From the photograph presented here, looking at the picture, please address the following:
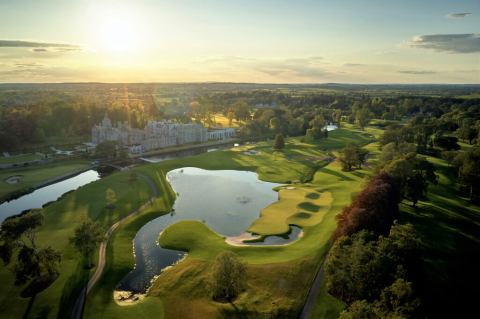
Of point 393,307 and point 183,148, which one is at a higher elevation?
point 393,307

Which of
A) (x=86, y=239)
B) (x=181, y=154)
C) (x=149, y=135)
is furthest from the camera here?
(x=149, y=135)

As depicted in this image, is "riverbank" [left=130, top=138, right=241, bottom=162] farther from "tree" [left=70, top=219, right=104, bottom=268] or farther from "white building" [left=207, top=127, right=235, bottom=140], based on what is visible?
"tree" [left=70, top=219, right=104, bottom=268]

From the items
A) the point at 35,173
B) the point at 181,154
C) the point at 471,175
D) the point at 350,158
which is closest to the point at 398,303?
the point at 471,175

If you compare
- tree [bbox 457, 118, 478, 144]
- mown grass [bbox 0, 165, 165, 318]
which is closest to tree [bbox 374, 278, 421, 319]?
mown grass [bbox 0, 165, 165, 318]

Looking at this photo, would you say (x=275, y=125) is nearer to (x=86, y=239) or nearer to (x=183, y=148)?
(x=183, y=148)

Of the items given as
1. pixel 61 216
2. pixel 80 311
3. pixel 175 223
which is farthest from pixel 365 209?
pixel 61 216

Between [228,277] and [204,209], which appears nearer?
[228,277]

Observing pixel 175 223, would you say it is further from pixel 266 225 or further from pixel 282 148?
pixel 282 148
